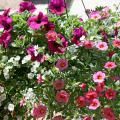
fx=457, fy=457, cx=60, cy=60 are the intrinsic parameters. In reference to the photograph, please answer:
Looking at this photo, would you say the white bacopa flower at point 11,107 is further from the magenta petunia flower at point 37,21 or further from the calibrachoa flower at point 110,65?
the calibrachoa flower at point 110,65

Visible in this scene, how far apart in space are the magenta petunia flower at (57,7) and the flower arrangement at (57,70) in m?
0.08

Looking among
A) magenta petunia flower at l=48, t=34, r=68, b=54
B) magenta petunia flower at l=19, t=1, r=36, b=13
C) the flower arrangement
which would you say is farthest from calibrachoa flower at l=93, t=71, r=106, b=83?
magenta petunia flower at l=19, t=1, r=36, b=13

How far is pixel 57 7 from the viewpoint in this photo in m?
2.83

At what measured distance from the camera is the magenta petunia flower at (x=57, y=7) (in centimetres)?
282

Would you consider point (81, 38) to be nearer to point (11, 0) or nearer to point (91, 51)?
point (91, 51)

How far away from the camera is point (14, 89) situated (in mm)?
2688

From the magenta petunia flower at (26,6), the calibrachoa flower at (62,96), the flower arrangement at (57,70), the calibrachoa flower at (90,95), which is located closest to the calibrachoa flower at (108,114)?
the flower arrangement at (57,70)

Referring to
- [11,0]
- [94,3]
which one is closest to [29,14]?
[94,3]

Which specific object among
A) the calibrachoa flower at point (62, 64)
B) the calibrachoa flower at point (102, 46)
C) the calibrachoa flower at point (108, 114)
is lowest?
the calibrachoa flower at point (108, 114)

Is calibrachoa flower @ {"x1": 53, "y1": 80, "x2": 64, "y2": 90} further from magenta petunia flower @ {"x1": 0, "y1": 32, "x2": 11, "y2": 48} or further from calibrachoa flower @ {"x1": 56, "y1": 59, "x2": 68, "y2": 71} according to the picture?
magenta petunia flower @ {"x1": 0, "y1": 32, "x2": 11, "y2": 48}

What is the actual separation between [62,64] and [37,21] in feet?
1.04

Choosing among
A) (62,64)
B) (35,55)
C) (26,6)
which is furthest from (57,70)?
(26,6)

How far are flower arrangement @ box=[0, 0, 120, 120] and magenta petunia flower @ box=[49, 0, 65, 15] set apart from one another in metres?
0.08

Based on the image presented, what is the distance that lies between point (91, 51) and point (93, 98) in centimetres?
27
